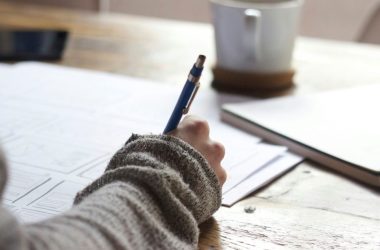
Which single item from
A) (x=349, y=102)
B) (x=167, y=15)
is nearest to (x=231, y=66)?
(x=349, y=102)

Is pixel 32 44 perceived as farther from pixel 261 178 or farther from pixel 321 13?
pixel 321 13

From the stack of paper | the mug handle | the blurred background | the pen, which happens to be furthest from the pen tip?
the blurred background

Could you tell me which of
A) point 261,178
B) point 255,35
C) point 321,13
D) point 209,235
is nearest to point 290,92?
point 255,35

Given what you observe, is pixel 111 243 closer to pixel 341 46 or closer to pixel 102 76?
pixel 102 76

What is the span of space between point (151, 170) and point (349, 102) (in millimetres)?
410

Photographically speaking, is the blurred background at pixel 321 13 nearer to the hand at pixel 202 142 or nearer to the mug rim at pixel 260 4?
the mug rim at pixel 260 4

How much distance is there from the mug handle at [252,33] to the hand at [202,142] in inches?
12.4

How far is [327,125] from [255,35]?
200 millimetres

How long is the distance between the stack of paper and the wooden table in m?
0.03

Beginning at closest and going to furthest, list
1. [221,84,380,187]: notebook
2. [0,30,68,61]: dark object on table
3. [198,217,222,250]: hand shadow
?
[198,217,222,250]: hand shadow → [221,84,380,187]: notebook → [0,30,68,61]: dark object on table

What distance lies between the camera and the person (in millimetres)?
387

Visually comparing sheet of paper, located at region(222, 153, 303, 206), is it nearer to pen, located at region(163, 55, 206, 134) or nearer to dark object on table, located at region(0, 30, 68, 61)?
pen, located at region(163, 55, 206, 134)

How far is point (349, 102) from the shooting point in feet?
2.63

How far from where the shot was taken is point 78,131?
2.41 ft
